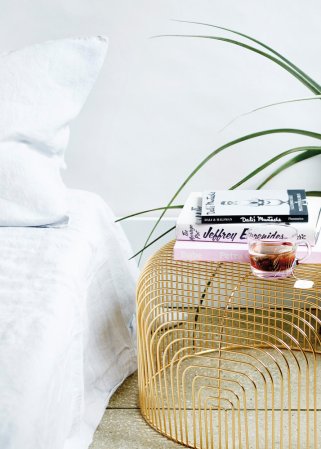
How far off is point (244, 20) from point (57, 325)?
132cm

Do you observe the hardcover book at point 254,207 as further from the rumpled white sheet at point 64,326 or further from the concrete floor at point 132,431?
the concrete floor at point 132,431

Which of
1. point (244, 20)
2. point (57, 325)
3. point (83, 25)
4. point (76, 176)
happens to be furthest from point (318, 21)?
point (57, 325)

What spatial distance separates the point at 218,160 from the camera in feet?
8.65

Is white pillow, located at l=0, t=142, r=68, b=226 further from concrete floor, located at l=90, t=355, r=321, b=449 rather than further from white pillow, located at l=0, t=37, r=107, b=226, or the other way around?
concrete floor, located at l=90, t=355, r=321, b=449

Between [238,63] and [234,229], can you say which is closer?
[234,229]

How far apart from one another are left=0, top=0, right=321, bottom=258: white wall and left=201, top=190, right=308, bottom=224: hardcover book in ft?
1.97

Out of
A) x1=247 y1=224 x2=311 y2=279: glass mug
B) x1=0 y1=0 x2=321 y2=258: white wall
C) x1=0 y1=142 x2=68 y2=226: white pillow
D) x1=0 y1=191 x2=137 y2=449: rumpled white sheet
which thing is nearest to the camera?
x1=0 y1=191 x2=137 y2=449: rumpled white sheet

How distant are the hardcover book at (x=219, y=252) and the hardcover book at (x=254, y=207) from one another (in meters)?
0.06

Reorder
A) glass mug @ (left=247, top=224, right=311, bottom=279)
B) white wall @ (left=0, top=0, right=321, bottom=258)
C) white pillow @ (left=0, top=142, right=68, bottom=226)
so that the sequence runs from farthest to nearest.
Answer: white wall @ (left=0, top=0, right=321, bottom=258) < white pillow @ (left=0, top=142, right=68, bottom=226) < glass mug @ (left=247, top=224, right=311, bottom=279)

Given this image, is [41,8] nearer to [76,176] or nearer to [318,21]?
[76,176]

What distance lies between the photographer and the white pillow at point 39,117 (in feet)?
6.53

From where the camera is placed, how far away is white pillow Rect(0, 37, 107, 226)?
1990 millimetres

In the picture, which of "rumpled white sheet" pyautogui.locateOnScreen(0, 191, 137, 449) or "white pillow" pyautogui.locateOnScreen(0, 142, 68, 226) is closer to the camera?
"rumpled white sheet" pyautogui.locateOnScreen(0, 191, 137, 449)

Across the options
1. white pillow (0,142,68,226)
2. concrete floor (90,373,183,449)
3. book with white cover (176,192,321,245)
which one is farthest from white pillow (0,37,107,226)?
concrete floor (90,373,183,449)
